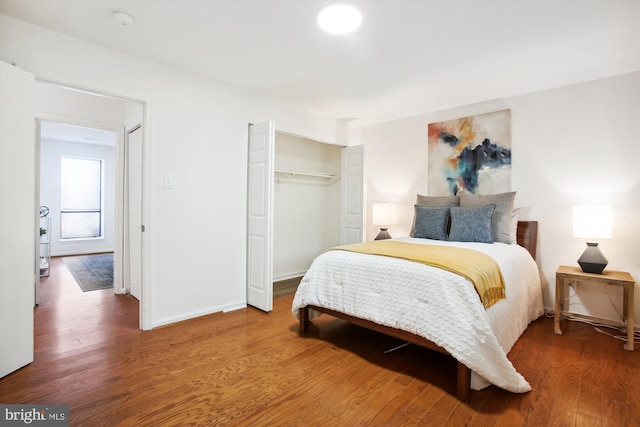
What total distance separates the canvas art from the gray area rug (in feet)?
15.3

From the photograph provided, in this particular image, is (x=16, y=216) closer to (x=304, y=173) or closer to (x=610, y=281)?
(x=304, y=173)

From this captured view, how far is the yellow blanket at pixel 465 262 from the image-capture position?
2008 mm

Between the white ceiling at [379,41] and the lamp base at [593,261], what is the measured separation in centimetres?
163

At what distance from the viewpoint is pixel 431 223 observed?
3.50 m

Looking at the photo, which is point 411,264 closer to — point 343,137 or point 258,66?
point 258,66

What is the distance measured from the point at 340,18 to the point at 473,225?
2.22m

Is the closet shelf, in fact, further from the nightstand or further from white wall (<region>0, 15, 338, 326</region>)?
the nightstand

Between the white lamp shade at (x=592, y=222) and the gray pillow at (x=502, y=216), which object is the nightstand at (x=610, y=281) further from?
the gray pillow at (x=502, y=216)

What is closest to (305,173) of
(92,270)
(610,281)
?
(610,281)

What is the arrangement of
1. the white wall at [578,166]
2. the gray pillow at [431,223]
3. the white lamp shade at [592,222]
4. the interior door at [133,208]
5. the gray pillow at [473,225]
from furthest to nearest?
1. the interior door at [133,208]
2. the gray pillow at [431,223]
3. the gray pillow at [473,225]
4. the white wall at [578,166]
5. the white lamp shade at [592,222]

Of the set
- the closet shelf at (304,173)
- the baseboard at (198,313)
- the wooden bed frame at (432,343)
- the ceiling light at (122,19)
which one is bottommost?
the baseboard at (198,313)

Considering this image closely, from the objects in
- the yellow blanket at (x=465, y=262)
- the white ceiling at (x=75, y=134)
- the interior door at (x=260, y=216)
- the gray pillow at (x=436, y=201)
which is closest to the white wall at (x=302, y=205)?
the interior door at (x=260, y=216)

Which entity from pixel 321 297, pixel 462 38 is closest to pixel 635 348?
pixel 321 297

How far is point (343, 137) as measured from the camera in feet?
15.7
